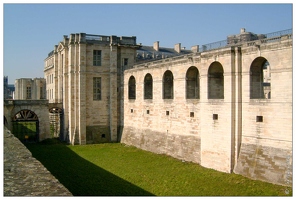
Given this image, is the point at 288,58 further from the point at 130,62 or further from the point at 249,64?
the point at 130,62

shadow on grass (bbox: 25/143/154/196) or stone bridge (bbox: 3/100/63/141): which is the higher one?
stone bridge (bbox: 3/100/63/141)

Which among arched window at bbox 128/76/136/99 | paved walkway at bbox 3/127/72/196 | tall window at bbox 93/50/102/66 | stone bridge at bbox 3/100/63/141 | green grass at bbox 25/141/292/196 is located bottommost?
green grass at bbox 25/141/292/196

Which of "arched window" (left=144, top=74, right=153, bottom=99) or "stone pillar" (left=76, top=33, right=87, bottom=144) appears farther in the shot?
"stone pillar" (left=76, top=33, right=87, bottom=144)

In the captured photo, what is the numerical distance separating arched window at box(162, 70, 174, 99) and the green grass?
4983mm

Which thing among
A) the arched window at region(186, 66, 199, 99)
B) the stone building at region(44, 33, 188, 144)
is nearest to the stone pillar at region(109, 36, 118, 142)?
the stone building at region(44, 33, 188, 144)

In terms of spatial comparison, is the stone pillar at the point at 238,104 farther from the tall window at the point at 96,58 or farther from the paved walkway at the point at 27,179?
the tall window at the point at 96,58

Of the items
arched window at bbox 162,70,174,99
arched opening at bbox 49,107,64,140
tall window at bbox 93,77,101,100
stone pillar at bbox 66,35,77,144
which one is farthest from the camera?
arched opening at bbox 49,107,64,140

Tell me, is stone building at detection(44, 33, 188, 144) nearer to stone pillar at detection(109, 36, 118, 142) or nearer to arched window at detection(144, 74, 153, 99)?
stone pillar at detection(109, 36, 118, 142)

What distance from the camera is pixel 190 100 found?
23.5 metres

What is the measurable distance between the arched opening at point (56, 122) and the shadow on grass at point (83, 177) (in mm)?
8084

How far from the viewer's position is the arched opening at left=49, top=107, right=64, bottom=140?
3539 cm

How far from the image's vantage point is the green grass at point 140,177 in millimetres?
16328

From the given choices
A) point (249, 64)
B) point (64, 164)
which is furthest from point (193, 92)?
point (64, 164)

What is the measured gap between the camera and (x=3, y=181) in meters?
9.78
